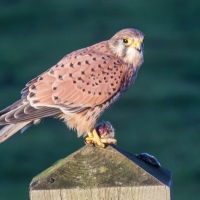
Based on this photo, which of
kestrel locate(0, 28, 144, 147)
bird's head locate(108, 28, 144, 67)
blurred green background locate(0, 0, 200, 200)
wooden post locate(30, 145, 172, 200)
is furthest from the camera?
blurred green background locate(0, 0, 200, 200)

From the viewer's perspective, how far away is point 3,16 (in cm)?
1131

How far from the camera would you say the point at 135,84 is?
9.79 m

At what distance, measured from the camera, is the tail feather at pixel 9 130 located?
14.1ft

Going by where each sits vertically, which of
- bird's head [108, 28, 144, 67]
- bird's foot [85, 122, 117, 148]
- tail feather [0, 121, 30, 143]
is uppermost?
bird's head [108, 28, 144, 67]

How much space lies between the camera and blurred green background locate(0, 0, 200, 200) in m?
8.61

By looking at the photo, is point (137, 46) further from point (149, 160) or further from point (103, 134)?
point (149, 160)

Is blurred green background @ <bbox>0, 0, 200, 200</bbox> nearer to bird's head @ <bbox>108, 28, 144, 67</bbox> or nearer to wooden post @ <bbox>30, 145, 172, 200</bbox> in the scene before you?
bird's head @ <bbox>108, 28, 144, 67</bbox>

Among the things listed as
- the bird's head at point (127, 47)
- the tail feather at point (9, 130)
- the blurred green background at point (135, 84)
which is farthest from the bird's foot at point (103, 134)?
the blurred green background at point (135, 84)

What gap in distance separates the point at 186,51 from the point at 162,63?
0.59m

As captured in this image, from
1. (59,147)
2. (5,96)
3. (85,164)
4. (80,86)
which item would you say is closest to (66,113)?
(80,86)

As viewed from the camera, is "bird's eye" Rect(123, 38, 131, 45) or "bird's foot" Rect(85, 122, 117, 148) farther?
"bird's eye" Rect(123, 38, 131, 45)

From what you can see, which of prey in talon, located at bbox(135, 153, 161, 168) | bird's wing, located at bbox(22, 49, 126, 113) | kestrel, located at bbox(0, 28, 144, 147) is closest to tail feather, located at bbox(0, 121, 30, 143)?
kestrel, located at bbox(0, 28, 144, 147)

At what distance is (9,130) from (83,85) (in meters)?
0.78

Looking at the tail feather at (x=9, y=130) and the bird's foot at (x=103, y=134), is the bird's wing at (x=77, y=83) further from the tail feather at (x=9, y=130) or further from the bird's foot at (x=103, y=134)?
the bird's foot at (x=103, y=134)
